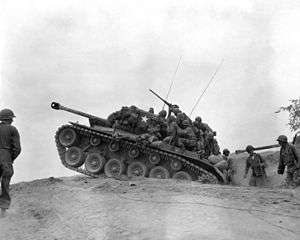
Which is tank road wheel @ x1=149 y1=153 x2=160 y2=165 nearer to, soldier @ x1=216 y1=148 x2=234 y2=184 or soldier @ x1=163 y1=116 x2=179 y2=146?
soldier @ x1=163 y1=116 x2=179 y2=146

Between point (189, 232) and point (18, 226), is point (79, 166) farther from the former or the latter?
point (189, 232)

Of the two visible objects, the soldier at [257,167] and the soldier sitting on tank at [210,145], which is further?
the soldier sitting on tank at [210,145]

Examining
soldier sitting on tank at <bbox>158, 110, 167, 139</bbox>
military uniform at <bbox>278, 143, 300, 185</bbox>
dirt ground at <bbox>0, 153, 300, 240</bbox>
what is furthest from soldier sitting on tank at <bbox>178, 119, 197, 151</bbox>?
dirt ground at <bbox>0, 153, 300, 240</bbox>

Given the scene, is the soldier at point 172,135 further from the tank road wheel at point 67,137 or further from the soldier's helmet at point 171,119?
the tank road wheel at point 67,137

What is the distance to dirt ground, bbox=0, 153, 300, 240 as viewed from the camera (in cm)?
838

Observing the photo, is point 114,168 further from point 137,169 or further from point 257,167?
point 257,167

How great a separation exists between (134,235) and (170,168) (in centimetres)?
1301

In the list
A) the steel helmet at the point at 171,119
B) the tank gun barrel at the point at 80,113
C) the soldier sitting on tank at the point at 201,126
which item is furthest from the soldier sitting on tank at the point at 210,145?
the tank gun barrel at the point at 80,113

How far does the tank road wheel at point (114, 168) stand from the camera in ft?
70.8

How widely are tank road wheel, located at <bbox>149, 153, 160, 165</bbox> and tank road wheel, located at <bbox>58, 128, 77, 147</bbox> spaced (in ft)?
10.3

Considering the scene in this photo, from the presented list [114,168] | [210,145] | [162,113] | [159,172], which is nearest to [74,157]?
[114,168]

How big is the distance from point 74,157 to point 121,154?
1.88 meters

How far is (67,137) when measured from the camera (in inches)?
873

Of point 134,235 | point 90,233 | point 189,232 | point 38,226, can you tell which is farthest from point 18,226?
point 189,232
